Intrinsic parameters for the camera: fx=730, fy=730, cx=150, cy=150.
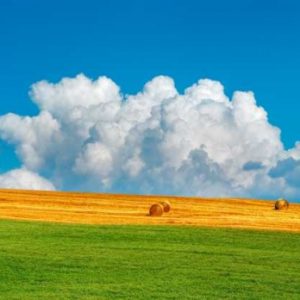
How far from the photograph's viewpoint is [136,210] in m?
38.2

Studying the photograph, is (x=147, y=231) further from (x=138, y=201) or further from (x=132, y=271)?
(x=138, y=201)

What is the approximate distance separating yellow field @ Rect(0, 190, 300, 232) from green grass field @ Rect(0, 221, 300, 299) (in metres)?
4.74

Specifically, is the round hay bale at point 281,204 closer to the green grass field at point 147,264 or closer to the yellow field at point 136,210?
the yellow field at point 136,210

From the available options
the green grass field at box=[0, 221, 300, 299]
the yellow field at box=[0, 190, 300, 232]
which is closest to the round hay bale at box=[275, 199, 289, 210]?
the yellow field at box=[0, 190, 300, 232]

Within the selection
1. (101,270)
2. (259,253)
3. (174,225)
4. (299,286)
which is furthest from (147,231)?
(299,286)

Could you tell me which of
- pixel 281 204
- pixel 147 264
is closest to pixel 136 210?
pixel 281 204

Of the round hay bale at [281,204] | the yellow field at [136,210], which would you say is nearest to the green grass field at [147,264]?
the yellow field at [136,210]

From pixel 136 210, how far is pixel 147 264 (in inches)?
823

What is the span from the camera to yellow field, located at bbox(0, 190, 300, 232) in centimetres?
3022

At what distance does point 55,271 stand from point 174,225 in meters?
11.8

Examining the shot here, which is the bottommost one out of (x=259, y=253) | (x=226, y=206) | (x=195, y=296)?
(x=195, y=296)

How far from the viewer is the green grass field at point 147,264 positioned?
46.6 feet

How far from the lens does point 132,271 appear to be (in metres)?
16.3

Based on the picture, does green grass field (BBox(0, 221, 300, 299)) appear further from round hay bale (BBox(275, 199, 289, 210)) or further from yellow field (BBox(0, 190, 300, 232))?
round hay bale (BBox(275, 199, 289, 210))
